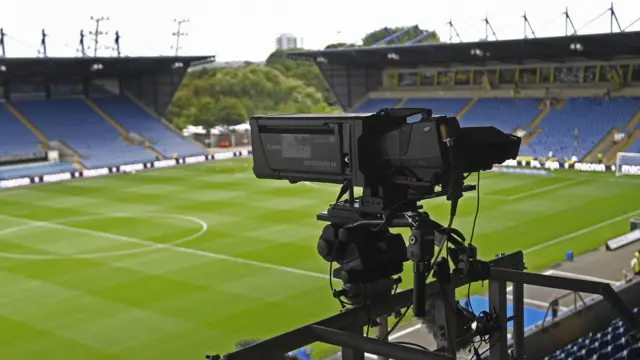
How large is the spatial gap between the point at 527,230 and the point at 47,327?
17519 millimetres

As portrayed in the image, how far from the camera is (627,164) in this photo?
141 feet

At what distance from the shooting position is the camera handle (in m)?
3.85

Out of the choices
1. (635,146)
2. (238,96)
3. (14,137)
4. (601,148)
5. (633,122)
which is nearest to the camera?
(635,146)

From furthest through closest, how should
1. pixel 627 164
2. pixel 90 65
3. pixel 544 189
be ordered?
pixel 90 65 < pixel 627 164 < pixel 544 189

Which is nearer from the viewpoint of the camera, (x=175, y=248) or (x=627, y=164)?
(x=175, y=248)

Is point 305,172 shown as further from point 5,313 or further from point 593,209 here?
point 593,209

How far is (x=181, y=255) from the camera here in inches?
947

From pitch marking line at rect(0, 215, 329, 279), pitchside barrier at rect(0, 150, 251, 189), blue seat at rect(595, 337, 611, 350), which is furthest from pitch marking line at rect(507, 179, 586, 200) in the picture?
blue seat at rect(595, 337, 611, 350)

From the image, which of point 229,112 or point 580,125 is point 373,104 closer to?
point 580,125

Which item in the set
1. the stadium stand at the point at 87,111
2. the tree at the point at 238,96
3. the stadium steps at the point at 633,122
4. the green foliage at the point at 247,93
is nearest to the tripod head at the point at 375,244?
the stadium stand at the point at 87,111

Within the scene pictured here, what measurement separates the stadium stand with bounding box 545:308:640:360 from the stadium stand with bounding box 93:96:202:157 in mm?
49534

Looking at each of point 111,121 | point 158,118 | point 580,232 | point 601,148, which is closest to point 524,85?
point 601,148

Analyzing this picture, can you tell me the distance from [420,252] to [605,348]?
4500 mm

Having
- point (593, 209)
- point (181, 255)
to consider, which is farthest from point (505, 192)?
point (181, 255)
